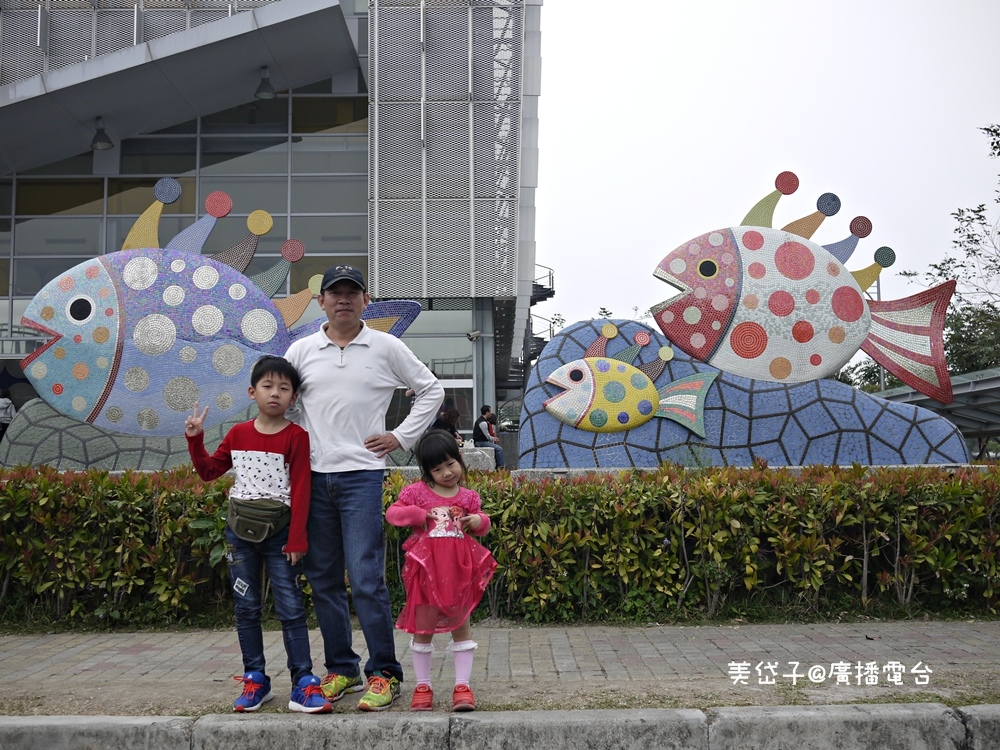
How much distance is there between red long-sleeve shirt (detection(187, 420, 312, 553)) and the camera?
13.5 ft

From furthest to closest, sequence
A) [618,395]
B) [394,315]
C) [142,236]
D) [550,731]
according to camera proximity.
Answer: [142,236], [394,315], [618,395], [550,731]

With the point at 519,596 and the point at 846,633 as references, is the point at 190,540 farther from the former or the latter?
the point at 846,633

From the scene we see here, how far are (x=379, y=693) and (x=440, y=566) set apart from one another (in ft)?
1.97

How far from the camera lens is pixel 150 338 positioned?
479 inches

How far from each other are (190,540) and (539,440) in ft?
20.7

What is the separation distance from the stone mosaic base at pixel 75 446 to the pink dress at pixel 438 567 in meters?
8.69

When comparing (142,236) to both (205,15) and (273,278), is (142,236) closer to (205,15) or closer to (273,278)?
(273,278)

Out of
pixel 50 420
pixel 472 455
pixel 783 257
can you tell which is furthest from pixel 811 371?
pixel 50 420

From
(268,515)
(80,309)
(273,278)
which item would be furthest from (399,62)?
(268,515)

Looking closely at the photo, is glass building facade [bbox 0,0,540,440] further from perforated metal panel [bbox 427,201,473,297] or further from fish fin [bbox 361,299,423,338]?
fish fin [bbox 361,299,423,338]

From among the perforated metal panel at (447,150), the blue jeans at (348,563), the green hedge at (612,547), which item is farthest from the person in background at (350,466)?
the perforated metal panel at (447,150)

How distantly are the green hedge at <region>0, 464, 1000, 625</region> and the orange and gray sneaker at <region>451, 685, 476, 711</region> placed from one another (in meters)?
2.03

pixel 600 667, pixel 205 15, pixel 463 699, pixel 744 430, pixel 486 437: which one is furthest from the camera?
pixel 205 15

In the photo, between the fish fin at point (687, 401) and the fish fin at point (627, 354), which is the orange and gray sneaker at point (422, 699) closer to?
the fish fin at point (687, 401)
